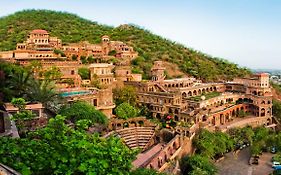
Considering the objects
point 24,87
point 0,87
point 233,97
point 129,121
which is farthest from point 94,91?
point 233,97

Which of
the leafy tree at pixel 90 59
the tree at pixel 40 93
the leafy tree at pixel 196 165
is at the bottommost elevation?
the leafy tree at pixel 196 165

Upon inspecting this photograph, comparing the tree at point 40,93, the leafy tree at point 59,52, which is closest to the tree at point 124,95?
the tree at point 40,93

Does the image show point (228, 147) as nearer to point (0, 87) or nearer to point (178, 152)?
point (178, 152)

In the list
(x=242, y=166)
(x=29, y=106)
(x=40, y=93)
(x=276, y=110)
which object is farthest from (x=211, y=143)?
(x=276, y=110)

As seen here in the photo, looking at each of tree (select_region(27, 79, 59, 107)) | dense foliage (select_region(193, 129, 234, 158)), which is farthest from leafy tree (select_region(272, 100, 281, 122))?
tree (select_region(27, 79, 59, 107))

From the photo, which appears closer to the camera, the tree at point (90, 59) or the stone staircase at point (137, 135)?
the stone staircase at point (137, 135)

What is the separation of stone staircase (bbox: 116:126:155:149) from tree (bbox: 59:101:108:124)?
1.87 metres

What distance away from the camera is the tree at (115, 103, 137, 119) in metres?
28.4

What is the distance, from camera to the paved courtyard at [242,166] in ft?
82.3

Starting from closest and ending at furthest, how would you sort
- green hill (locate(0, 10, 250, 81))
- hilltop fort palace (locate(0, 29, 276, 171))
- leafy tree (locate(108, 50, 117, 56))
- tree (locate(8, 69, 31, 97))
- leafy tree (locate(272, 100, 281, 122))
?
tree (locate(8, 69, 31, 97))
hilltop fort palace (locate(0, 29, 276, 171))
leafy tree (locate(272, 100, 281, 122))
leafy tree (locate(108, 50, 117, 56))
green hill (locate(0, 10, 250, 81))

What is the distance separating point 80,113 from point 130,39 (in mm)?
43653

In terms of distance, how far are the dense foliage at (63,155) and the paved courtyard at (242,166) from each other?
57.3 ft

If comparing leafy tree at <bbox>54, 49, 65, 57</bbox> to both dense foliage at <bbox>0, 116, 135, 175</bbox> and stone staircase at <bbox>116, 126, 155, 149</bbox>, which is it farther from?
dense foliage at <bbox>0, 116, 135, 175</bbox>

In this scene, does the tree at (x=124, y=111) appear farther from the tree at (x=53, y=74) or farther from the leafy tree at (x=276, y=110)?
the leafy tree at (x=276, y=110)
